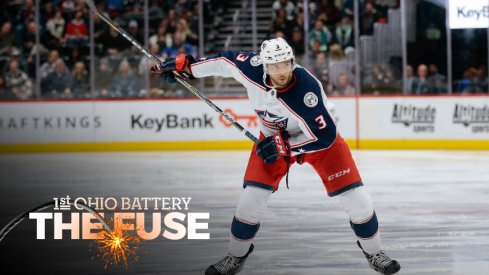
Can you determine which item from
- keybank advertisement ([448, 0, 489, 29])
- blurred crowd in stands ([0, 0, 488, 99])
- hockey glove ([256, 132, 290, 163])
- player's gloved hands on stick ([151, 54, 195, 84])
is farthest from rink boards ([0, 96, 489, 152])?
hockey glove ([256, 132, 290, 163])

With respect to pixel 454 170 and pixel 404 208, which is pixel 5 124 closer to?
pixel 454 170

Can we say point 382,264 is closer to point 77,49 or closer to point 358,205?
point 358,205

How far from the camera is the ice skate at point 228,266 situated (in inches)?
208

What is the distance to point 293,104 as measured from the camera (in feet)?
16.8

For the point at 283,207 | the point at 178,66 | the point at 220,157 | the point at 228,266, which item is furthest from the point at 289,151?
the point at 220,157

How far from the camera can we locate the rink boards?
14.8 metres

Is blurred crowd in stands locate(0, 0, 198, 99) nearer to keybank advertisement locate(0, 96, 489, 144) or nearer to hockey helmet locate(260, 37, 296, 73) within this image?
keybank advertisement locate(0, 96, 489, 144)

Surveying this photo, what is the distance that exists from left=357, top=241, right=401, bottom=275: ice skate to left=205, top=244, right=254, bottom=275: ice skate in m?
0.67

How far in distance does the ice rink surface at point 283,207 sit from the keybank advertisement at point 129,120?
67 centimetres

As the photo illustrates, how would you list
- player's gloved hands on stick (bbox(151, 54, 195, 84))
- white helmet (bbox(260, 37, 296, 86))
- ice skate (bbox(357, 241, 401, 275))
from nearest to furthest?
white helmet (bbox(260, 37, 296, 86)) < ice skate (bbox(357, 241, 401, 275)) < player's gloved hands on stick (bbox(151, 54, 195, 84))

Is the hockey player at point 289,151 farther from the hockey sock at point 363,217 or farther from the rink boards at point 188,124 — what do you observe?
the rink boards at point 188,124

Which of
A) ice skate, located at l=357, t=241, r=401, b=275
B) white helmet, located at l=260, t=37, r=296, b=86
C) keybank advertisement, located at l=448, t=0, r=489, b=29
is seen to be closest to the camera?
white helmet, located at l=260, t=37, r=296, b=86

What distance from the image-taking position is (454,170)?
1150 cm

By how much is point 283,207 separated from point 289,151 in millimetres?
3186
